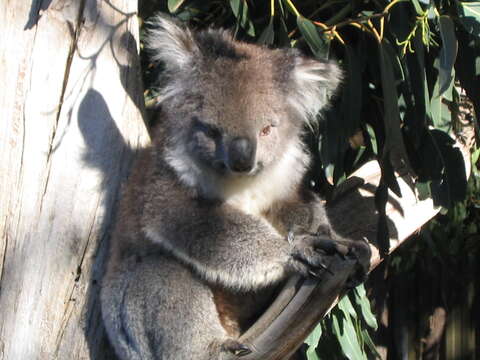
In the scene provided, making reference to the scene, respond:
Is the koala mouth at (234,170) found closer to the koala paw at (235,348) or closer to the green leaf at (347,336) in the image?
the koala paw at (235,348)

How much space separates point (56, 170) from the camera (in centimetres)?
291

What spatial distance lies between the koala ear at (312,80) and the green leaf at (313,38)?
50 millimetres

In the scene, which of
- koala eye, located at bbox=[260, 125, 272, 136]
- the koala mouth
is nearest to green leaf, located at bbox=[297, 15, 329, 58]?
koala eye, located at bbox=[260, 125, 272, 136]

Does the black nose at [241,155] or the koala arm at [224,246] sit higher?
the black nose at [241,155]

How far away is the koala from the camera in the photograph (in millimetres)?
2768

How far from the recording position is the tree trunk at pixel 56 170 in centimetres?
285

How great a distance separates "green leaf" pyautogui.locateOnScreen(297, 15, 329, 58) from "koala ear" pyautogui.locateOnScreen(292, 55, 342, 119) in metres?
0.05

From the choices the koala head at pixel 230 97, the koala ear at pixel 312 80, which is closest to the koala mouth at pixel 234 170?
the koala head at pixel 230 97

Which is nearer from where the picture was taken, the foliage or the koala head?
the koala head

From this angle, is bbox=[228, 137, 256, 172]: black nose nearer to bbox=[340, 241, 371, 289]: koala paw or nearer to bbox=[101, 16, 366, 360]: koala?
bbox=[101, 16, 366, 360]: koala

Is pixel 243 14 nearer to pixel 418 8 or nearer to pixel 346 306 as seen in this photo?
pixel 418 8

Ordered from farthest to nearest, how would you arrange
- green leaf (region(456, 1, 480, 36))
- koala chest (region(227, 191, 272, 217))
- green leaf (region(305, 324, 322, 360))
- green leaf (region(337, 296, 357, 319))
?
green leaf (region(337, 296, 357, 319)) → green leaf (region(305, 324, 322, 360)) → green leaf (region(456, 1, 480, 36)) → koala chest (region(227, 191, 272, 217))

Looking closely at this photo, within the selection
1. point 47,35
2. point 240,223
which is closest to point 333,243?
point 240,223

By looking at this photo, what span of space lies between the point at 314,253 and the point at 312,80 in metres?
0.82
